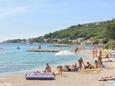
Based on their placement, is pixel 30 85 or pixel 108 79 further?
pixel 108 79

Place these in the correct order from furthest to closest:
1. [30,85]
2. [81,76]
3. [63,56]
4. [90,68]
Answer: [63,56] < [90,68] < [81,76] < [30,85]

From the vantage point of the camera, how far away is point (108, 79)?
32.1 metres

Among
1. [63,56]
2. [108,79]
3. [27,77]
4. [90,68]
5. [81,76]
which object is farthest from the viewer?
[63,56]

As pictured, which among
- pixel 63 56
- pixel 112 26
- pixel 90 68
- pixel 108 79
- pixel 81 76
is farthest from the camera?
pixel 112 26

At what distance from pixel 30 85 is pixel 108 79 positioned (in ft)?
22.9

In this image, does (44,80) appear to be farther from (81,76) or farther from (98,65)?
(98,65)

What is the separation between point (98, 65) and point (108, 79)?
14.7m

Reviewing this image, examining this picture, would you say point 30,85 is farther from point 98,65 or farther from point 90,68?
point 98,65

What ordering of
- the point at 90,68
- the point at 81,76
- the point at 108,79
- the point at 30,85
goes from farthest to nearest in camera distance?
the point at 90,68 → the point at 81,76 → the point at 108,79 → the point at 30,85

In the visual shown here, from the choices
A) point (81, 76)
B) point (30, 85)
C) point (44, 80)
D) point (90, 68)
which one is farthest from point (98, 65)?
point (30, 85)

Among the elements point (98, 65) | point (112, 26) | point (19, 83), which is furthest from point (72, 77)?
point (112, 26)

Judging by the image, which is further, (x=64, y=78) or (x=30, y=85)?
(x=64, y=78)

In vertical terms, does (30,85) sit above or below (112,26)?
below

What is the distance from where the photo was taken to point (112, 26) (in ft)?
461
